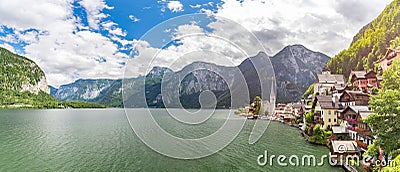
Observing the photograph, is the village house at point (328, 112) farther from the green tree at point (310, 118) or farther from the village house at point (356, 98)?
the green tree at point (310, 118)

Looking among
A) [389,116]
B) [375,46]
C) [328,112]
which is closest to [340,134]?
[328,112]

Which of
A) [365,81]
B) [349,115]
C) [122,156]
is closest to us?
[122,156]

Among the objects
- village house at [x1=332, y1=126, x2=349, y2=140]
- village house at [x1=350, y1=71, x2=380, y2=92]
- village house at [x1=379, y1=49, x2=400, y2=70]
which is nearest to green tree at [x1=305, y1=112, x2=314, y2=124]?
village house at [x1=350, y1=71, x2=380, y2=92]

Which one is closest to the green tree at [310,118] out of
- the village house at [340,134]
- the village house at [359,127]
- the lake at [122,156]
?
the lake at [122,156]

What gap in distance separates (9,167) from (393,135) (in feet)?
112

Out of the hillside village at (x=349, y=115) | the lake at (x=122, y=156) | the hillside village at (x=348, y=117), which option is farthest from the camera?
the hillside village at (x=349, y=115)

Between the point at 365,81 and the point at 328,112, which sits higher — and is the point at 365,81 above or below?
above

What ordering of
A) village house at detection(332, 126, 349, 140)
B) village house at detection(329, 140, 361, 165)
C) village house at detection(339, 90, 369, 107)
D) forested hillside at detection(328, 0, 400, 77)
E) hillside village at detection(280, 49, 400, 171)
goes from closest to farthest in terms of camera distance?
village house at detection(329, 140, 361, 165), hillside village at detection(280, 49, 400, 171), village house at detection(332, 126, 349, 140), village house at detection(339, 90, 369, 107), forested hillside at detection(328, 0, 400, 77)

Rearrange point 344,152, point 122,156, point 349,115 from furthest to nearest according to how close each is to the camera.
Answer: point 349,115
point 122,156
point 344,152

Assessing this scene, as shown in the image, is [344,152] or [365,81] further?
[365,81]

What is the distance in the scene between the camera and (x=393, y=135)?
1688 centimetres

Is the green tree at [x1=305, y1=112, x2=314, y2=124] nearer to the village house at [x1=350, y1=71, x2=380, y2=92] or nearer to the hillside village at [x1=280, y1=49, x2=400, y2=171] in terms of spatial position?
the hillside village at [x1=280, y1=49, x2=400, y2=171]

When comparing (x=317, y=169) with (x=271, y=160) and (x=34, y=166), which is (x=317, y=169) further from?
(x=34, y=166)

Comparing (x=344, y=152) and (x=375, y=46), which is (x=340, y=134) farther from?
(x=375, y=46)
